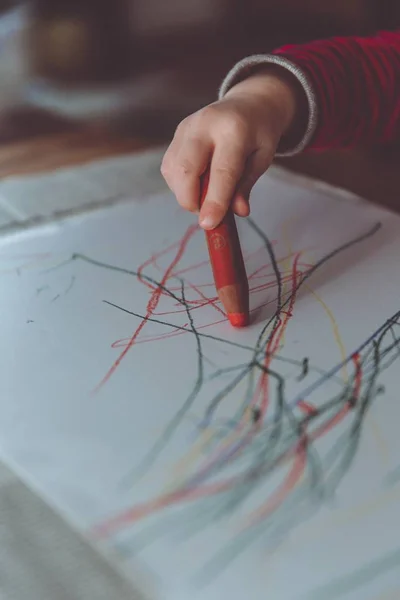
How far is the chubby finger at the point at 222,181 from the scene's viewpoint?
341 millimetres

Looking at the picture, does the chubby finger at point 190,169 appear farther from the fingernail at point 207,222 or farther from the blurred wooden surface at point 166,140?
the blurred wooden surface at point 166,140

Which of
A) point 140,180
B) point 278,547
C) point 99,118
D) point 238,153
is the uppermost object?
point 99,118

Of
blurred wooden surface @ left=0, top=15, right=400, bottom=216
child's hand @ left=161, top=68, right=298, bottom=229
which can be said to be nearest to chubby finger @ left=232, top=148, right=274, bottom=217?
child's hand @ left=161, top=68, right=298, bottom=229

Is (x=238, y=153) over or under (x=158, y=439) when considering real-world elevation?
over

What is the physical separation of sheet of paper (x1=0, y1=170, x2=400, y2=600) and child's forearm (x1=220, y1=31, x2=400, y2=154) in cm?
8

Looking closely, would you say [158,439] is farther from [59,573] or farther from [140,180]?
[140,180]

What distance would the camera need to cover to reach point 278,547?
22 centimetres

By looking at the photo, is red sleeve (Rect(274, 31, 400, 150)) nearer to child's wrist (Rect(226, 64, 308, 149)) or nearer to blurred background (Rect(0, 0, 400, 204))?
child's wrist (Rect(226, 64, 308, 149))

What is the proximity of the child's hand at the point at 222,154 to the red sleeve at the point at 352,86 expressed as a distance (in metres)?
0.07

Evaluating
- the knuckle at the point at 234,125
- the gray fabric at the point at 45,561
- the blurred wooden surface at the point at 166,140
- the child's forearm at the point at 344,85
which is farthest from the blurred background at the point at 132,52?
the gray fabric at the point at 45,561

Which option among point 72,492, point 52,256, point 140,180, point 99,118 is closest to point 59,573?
point 72,492

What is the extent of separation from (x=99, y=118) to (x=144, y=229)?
23 cm

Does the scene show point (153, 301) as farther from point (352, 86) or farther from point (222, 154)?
point (352, 86)

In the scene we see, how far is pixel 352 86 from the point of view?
48cm
